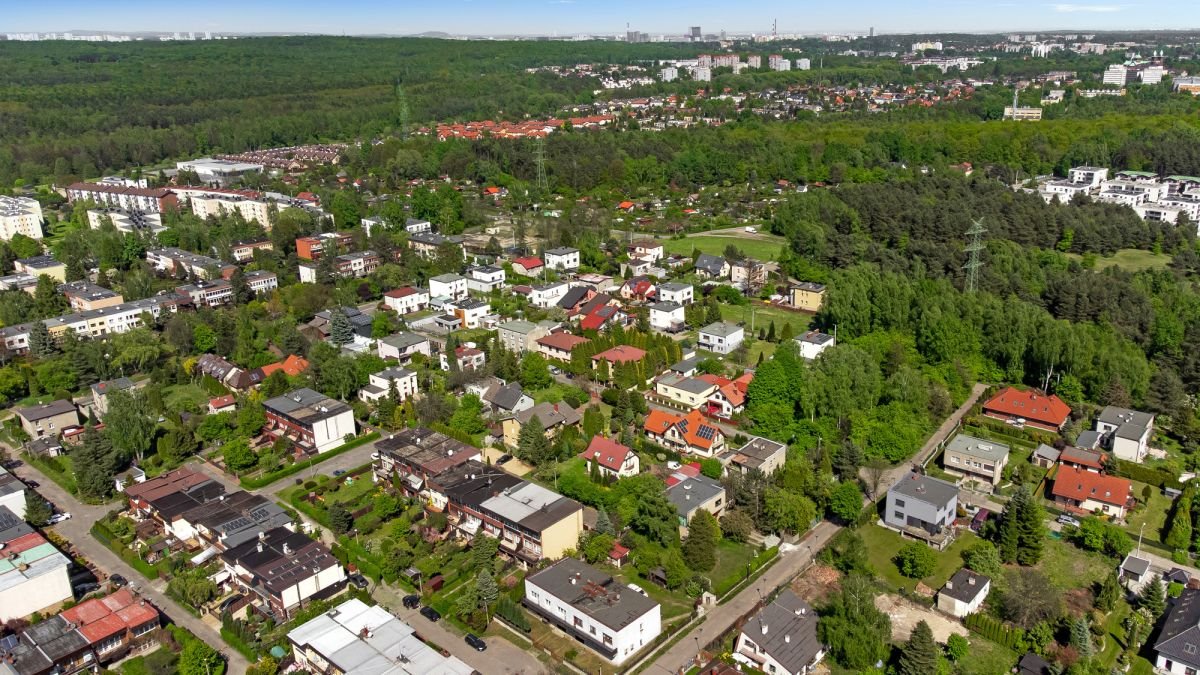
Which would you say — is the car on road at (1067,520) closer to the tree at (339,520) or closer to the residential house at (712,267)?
the tree at (339,520)

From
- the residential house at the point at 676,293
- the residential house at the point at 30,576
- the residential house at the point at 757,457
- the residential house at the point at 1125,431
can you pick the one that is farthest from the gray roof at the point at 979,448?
the residential house at the point at 30,576

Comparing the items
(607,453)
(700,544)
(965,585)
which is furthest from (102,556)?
(965,585)

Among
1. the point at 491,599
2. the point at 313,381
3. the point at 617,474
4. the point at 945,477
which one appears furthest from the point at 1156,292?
the point at 313,381

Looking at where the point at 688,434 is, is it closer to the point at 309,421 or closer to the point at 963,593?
the point at 963,593

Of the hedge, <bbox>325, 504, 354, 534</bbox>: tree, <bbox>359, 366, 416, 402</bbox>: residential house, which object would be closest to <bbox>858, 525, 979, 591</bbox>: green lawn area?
<bbox>325, 504, 354, 534</bbox>: tree

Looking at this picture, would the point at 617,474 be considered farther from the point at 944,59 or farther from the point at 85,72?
the point at 944,59

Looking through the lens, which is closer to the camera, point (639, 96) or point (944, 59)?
point (639, 96)
